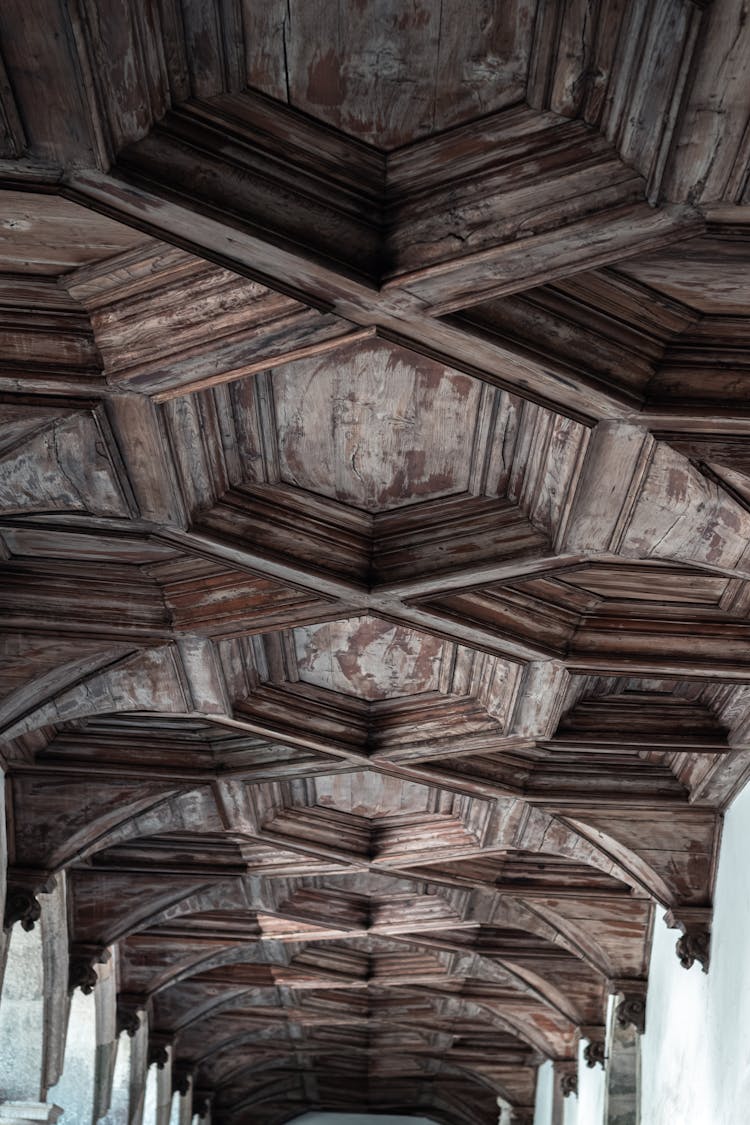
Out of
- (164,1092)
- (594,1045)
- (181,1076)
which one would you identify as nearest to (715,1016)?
(594,1045)

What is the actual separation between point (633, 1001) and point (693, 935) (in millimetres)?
2222

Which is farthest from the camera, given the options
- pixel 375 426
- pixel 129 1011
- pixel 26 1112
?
pixel 129 1011

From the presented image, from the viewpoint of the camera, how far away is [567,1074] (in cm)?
1455

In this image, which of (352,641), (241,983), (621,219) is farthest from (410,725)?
(241,983)

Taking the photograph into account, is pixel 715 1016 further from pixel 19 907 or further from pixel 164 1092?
pixel 164 1092

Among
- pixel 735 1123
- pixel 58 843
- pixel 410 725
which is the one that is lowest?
pixel 735 1123

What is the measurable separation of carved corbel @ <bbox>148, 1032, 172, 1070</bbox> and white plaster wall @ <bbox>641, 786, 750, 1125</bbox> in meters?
6.07

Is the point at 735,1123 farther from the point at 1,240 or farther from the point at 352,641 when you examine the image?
the point at 1,240

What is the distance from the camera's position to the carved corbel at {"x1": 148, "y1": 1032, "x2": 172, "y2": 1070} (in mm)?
14914

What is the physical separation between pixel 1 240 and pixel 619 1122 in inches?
371

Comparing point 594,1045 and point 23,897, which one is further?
point 594,1045

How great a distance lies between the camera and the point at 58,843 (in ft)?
30.2

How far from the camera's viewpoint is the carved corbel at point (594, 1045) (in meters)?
12.3

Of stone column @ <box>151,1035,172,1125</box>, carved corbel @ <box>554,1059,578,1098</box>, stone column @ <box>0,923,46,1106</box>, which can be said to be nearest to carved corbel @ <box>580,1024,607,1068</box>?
carved corbel @ <box>554,1059,578,1098</box>
